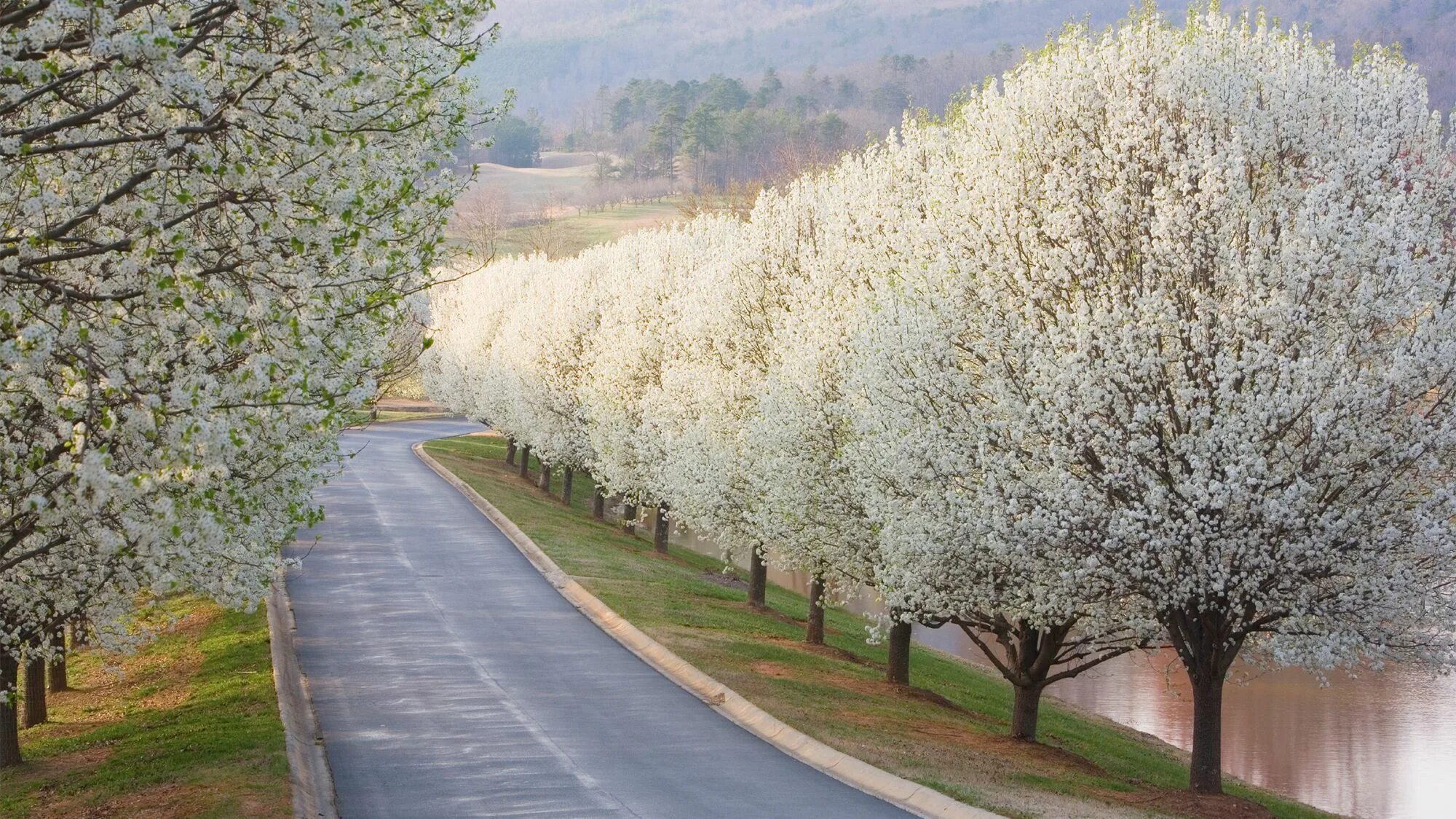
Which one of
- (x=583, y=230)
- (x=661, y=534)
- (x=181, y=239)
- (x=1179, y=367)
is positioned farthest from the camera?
(x=583, y=230)

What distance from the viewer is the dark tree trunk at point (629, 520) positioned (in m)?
50.1

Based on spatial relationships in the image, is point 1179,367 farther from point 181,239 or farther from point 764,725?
point 181,239

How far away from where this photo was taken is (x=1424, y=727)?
3475 centimetres

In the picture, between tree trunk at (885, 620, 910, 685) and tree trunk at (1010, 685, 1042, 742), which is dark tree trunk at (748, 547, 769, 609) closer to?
tree trunk at (885, 620, 910, 685)

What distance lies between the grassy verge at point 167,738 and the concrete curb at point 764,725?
22.9ft

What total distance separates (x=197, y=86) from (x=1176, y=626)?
1549 cm

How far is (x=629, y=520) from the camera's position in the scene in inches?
2098

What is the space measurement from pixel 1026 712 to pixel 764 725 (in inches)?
221

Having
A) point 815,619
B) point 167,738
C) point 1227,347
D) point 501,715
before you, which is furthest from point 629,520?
point 1227,347

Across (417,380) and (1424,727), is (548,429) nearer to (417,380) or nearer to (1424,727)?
(1424,727)

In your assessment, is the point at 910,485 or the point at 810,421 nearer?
the point at 910,485

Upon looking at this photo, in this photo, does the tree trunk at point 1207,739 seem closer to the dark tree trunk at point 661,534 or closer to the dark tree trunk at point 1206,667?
the dark tree trunk at point 1206,667

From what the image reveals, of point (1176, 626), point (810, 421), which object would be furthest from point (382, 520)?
point (1176, 626)

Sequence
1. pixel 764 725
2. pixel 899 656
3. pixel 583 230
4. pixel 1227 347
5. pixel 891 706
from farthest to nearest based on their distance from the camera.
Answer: pixel 583 230 < pixel 899 656 < pixel 891 706 < pixel 764 725 < pixel 1227 347
